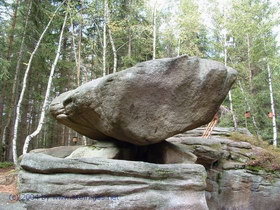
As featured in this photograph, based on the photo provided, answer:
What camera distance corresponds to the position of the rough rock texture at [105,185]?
4.36 m

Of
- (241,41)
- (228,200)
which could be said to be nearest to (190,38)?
(241,41)

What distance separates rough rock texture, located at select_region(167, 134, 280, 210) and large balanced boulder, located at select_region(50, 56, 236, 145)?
2806mm

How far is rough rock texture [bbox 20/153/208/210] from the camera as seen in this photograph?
436cm

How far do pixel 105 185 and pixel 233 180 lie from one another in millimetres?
5179

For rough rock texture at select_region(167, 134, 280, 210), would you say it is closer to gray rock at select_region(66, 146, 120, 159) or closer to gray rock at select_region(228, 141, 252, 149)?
gray rock at select_region(228, 141, 252, 149)

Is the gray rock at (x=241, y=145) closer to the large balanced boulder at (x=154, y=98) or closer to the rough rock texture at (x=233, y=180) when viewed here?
the rough rock texture at (x=233, y=180)

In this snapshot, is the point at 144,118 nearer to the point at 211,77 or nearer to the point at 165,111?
the point at 165,111

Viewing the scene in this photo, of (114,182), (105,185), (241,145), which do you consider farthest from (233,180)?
(105,185)

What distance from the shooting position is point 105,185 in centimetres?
453

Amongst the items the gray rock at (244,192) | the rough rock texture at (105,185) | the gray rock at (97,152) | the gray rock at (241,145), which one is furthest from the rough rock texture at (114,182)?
the gray rock at (241,145)

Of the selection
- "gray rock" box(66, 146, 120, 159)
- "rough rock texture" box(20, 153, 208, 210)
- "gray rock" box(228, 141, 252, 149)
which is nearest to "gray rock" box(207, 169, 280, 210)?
"gray rock" box(228, 141, 252, 149)

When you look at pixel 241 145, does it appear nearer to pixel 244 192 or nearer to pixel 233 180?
pixel 233 180

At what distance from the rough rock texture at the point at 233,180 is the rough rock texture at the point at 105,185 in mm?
3174

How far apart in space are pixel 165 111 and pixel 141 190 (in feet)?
5.65
